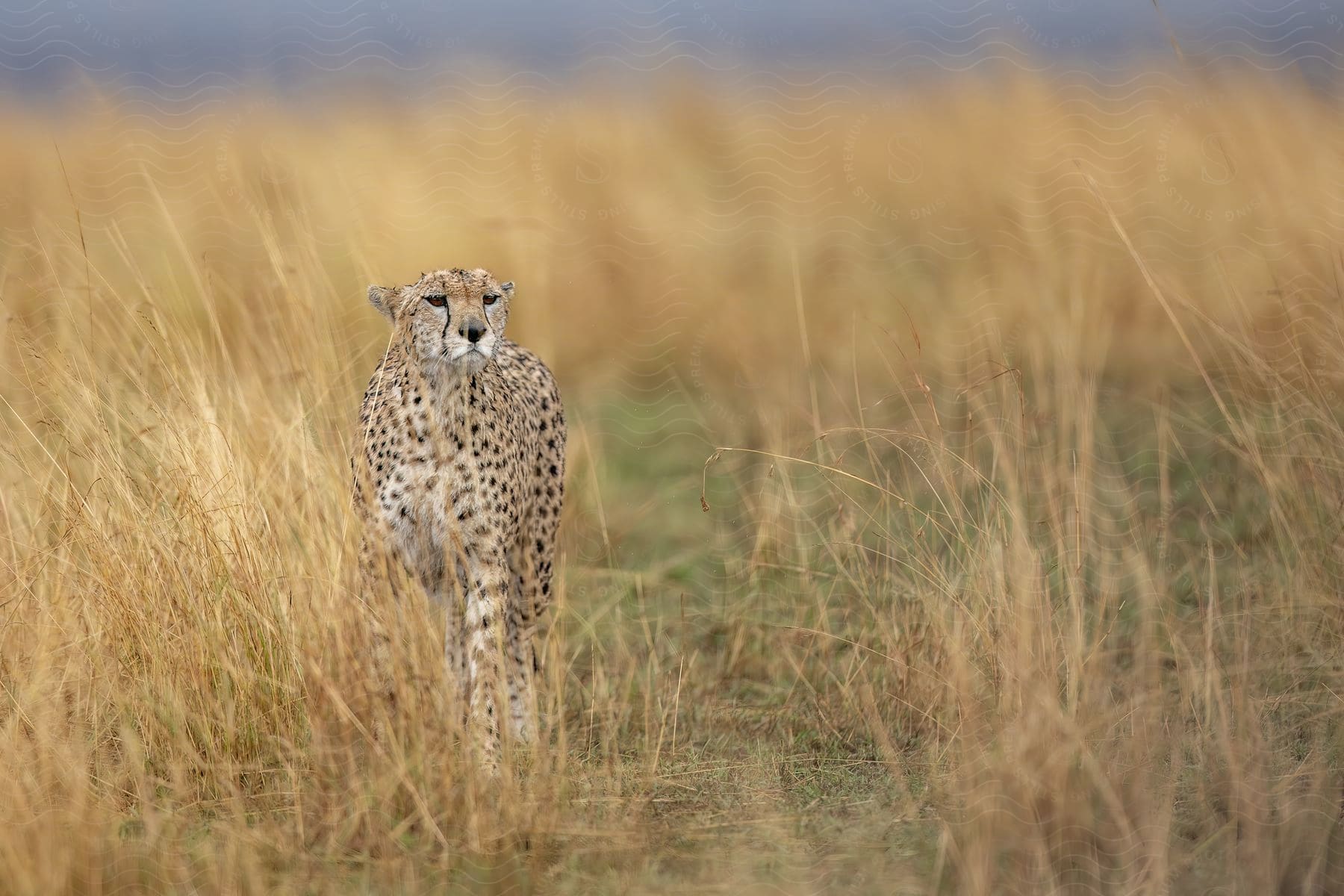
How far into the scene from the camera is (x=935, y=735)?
3.09 m

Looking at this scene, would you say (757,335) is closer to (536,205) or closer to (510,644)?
(536,205)

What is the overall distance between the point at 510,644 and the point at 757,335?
11.8 ft

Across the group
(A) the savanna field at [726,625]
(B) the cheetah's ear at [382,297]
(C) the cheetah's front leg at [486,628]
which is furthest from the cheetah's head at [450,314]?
(C) the cheetah's front leg at [486,628]

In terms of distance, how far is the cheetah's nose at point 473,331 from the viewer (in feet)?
10.2

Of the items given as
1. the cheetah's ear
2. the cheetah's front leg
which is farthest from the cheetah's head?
the cheetah's front leg

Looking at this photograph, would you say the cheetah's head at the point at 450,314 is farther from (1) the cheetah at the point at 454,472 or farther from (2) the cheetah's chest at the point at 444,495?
(2) the cheetah's chest at the point at 444,495

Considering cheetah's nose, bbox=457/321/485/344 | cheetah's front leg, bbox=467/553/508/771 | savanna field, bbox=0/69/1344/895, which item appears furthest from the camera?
cheetah's front leg, bbox=467/553/508/771

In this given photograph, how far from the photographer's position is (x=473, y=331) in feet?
10.2

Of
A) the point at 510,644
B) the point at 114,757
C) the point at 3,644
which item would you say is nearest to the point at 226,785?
the point at 114,757

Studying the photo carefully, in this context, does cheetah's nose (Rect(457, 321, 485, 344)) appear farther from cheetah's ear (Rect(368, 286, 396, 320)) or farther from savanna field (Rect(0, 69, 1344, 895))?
savanna field (Rect(0, 69, 1344, 895))

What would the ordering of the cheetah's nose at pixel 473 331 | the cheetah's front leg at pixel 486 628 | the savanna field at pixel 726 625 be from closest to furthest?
the savanna field at pixel 726 625 < the cheetah's nose at pixel 473 331 < the cheetah's front leg at pixel 486 628

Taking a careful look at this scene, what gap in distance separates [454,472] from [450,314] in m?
0.40

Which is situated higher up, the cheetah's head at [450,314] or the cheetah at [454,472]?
the cheetah's head at [450,314]

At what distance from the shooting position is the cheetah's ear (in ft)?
10.8
